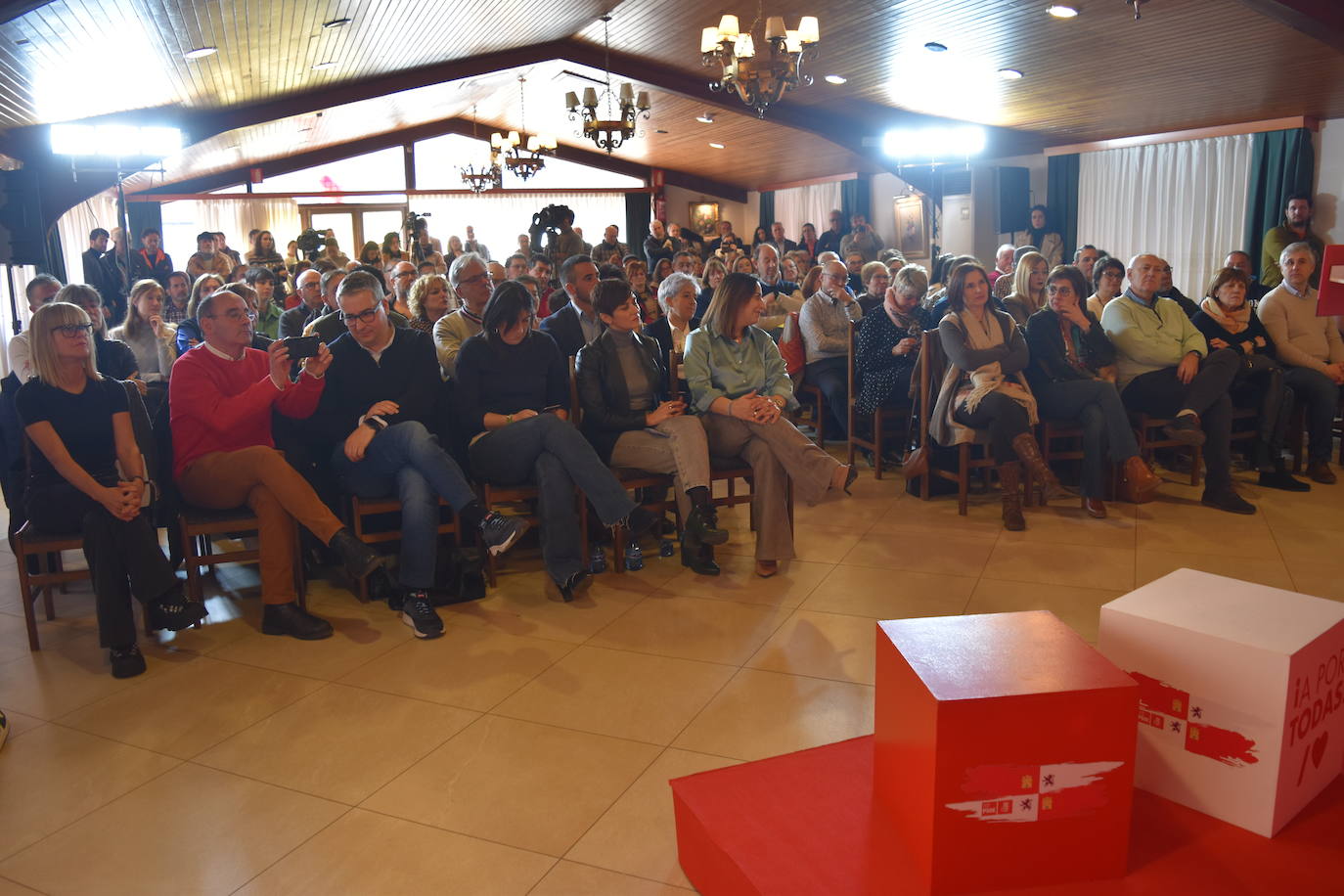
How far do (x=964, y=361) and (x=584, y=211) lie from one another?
12144 mm

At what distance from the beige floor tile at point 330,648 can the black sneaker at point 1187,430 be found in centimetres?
343

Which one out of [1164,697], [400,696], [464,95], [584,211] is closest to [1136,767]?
[1164,697]

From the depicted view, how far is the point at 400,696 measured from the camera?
8.46 ft

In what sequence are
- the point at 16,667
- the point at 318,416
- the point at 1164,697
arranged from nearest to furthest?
the point at 1164,697 → the point at 16,667 → the point at 318,416

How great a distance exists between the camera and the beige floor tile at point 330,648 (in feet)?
9.21

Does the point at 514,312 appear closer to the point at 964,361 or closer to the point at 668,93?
the point at 964,361

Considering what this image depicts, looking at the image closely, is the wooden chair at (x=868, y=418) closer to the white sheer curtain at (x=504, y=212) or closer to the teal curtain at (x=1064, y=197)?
→ the teal curtain at (x=1064, y=197)

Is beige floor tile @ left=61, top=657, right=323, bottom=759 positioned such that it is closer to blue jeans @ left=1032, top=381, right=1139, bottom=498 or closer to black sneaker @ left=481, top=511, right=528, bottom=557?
black sneaker @ left=481, top=511, right=528, bottom=557

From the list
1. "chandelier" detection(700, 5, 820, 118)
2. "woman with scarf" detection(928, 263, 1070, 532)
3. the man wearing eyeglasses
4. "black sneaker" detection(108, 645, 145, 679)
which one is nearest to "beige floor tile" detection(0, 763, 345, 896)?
"black sneaker" detection(108, 645, 145, 679)

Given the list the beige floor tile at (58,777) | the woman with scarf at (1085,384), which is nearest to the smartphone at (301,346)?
the beige floor tile at (58,777)

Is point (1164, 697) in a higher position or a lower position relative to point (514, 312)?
lower

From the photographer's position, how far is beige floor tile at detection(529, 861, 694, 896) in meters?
1.73

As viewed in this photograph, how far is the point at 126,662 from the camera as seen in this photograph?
278cm

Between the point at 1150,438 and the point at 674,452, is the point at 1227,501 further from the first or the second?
the point at 674,452
